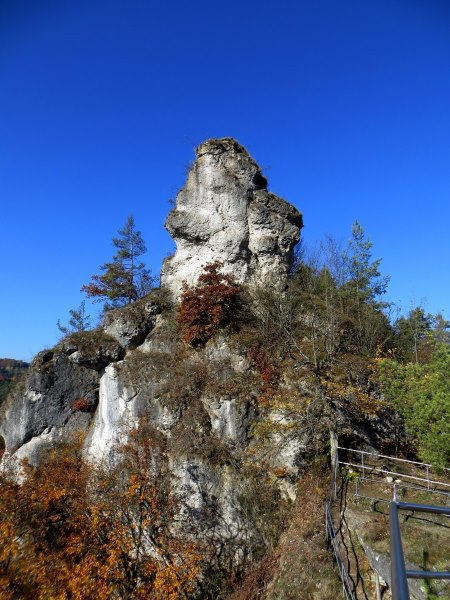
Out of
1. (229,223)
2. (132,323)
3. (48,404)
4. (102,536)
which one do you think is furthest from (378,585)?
(48,404)

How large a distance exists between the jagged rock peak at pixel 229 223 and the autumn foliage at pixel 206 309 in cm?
214

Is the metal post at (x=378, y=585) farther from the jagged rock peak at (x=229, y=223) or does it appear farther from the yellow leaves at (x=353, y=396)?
Answer: the jagged rock peak at (x=229, y=223)

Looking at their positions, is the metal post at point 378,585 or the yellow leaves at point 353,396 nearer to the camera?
the metal post at point 378,585

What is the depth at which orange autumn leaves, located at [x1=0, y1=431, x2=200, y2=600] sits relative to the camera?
15055mm

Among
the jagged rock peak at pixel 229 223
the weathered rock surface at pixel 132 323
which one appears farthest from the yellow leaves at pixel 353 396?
the weathered rock surface at pixel 132 323

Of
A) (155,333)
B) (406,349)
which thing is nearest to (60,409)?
(155,333)

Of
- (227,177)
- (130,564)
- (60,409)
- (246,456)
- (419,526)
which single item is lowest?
(130,564)

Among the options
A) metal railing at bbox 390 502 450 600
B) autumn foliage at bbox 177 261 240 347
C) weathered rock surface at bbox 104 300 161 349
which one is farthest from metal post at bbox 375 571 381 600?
weathered rock surface at bbox 104 300 161 349

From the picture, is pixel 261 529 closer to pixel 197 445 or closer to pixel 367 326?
pixel 197 445

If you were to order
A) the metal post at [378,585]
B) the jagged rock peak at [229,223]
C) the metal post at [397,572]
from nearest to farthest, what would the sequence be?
the metal post at [397,572]
the metal post at [378,585]
the jagged rock peak at [229,223]

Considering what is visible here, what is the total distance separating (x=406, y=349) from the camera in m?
26.0

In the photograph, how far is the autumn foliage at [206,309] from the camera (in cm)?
2150

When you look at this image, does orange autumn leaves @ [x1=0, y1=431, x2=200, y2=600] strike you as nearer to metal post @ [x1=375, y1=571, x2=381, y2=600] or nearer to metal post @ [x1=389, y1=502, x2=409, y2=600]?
metal post @ [x1=375, y1=571, x2=381, y2=600]

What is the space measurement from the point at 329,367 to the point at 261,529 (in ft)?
24.2
